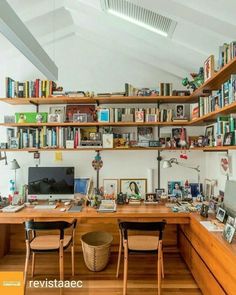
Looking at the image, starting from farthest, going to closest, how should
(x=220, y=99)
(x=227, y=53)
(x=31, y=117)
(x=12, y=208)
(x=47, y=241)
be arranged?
(x=31, y=117) < (x=12, y=208) < (x=47, y=241) < (x=220, y=99) < (x=227, y=53)

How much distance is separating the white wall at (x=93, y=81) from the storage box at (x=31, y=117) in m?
0.22

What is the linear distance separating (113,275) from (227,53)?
8.24 feet

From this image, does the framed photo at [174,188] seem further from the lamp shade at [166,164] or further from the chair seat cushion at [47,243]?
the chair seat cushion at [47,243]

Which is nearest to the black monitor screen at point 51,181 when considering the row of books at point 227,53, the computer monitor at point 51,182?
the computer monitor at point 51,182

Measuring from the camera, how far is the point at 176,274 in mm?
2764

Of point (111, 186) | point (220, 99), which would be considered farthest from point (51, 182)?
point (220, 99)

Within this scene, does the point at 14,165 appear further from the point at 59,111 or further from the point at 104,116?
the point at 104,116

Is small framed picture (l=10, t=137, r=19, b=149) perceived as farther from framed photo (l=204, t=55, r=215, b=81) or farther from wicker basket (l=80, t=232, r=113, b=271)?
framed photo (l=204, t=55, r=215, b=81)

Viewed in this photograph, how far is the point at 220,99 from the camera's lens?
217 cm

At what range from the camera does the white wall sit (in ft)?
11.4

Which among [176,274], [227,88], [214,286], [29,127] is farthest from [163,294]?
[29,127]

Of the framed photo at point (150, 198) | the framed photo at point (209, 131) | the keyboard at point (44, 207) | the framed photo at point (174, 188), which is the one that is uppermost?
the framed photo at point (209, 131)

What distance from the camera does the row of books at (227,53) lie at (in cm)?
187

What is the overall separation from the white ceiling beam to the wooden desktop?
165 cm
